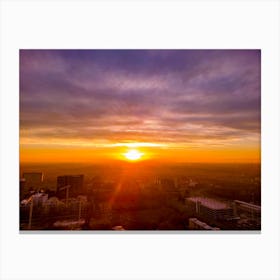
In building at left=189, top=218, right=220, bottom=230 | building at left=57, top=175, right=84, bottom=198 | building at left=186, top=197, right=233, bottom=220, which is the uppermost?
building at left=57, top=175, right=84, bottom=198

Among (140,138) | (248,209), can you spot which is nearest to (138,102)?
(140,138)

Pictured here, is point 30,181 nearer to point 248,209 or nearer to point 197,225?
point 197,225

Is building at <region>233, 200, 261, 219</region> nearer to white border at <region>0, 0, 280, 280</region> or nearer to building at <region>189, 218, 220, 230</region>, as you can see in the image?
white border at <region>0, 0, 280, 280</region>

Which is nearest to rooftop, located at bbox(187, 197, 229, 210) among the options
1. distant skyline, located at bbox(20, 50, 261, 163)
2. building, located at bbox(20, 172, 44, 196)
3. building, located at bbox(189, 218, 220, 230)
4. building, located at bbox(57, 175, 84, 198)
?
building, located at bbox(189, 218, 220, 230)

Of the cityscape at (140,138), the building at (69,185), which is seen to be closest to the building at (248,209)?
the cityscape at (140,138)

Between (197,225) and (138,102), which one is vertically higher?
(138,102)
